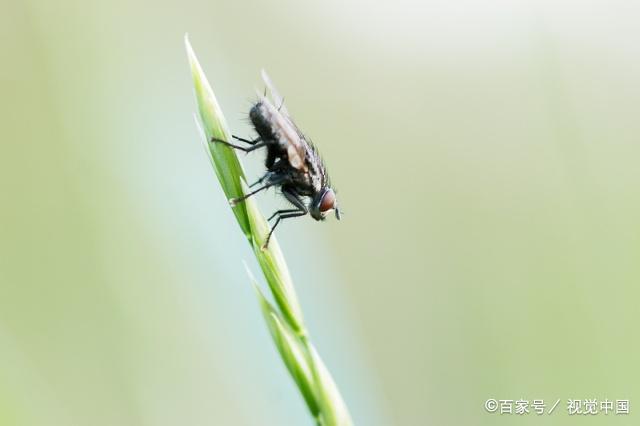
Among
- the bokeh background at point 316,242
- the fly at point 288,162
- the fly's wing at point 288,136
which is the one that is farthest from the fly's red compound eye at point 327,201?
the bokeh background at point 316,242

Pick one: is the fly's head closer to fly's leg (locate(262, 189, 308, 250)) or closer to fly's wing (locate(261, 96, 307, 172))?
fly's leg (locate(262, 189, 308, 250))

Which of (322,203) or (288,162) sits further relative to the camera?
(322,203)

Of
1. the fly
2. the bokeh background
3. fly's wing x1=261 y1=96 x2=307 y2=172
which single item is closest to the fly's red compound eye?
the fly

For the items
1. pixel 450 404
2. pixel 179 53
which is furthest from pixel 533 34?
pixel 179 53

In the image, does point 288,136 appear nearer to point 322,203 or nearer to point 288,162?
point 288,162

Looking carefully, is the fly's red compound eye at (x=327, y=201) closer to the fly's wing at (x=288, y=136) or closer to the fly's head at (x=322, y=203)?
the fly's head at (x=322, y=203)

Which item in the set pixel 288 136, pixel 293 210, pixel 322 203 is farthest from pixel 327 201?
pixel 288 136
